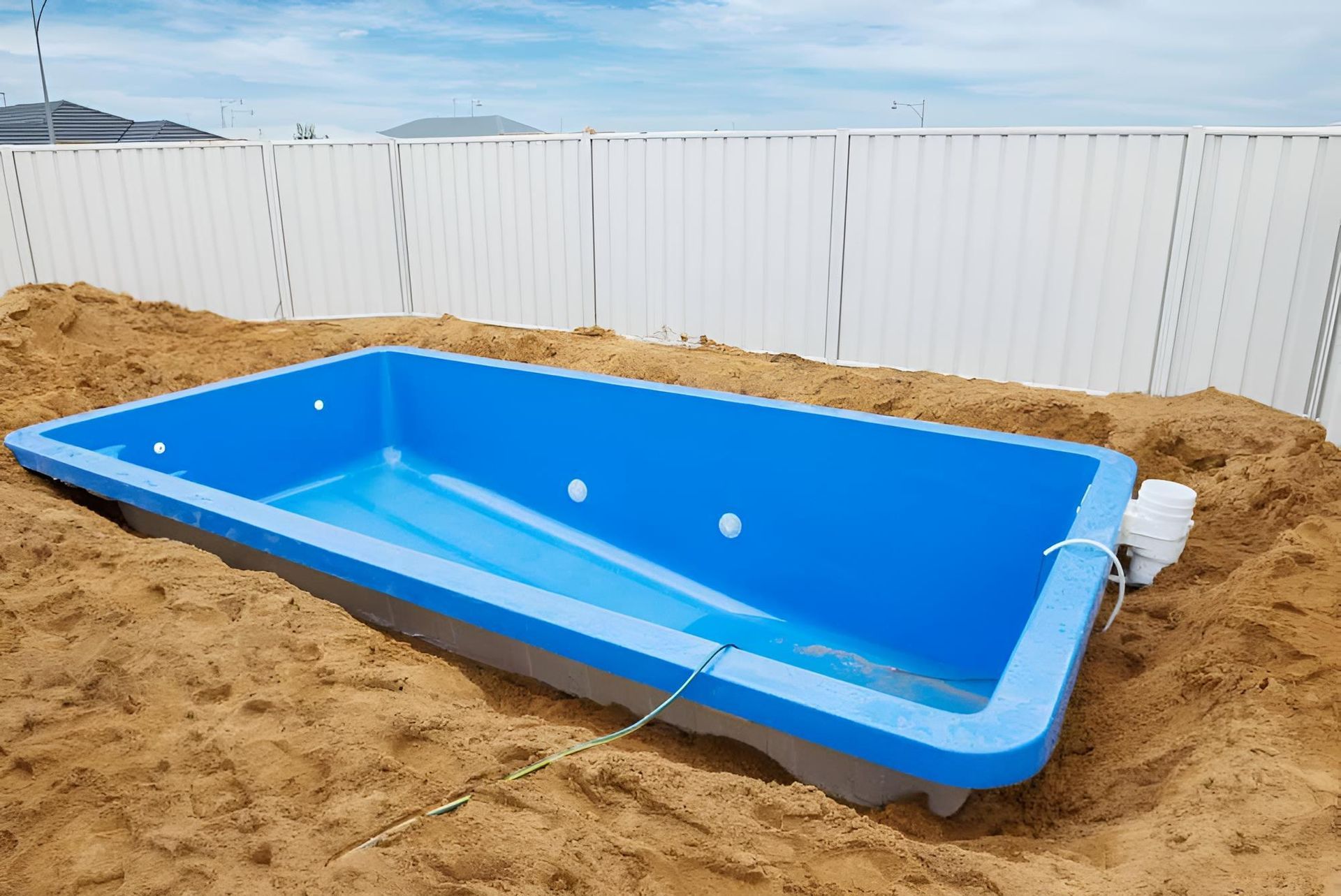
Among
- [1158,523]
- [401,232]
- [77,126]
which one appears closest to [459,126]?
[77,126]

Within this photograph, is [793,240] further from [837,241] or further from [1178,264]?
[1178,264]

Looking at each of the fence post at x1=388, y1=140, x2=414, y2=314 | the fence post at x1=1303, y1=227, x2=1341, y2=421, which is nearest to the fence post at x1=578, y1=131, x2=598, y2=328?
the fence post at x1=388, y1=140, x2=414, y2=314

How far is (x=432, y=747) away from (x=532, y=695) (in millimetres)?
453

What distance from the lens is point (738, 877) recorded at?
1.14m

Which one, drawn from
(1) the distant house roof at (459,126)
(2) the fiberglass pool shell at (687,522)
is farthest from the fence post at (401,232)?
(1) the distant house roof at (459,126)

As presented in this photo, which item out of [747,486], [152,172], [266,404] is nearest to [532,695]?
[747,486]

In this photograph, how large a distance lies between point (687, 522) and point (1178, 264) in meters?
2.81

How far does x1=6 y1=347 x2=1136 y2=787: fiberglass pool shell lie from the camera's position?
153 cm

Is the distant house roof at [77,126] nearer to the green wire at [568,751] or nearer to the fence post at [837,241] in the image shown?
the fence post at [837,241]

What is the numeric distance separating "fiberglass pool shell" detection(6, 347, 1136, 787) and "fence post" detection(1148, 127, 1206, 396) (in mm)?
2164

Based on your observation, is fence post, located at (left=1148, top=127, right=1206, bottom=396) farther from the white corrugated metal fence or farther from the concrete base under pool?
the concrete base under pool

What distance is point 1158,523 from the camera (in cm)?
227

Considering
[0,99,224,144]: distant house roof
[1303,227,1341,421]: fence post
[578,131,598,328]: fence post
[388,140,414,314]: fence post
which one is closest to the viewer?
Result: [1303,227,1341,421]: fence post

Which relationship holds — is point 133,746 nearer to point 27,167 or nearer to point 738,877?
point 738,877
